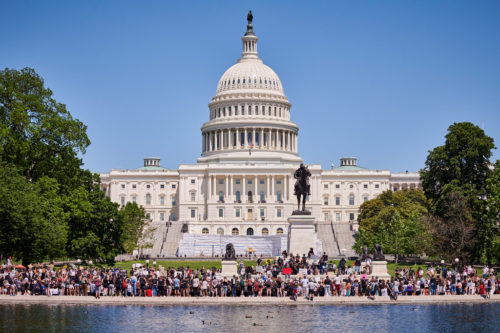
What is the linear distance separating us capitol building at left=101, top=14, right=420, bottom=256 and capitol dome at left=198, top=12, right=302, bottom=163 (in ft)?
0.67

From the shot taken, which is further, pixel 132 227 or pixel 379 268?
pixel 132 227

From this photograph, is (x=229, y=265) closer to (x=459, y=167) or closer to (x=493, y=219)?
(x=493, y=219)

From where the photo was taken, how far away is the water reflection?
1414 inches

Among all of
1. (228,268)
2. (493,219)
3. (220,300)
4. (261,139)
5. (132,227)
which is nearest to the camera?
(220,300)

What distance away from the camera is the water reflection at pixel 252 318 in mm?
35906

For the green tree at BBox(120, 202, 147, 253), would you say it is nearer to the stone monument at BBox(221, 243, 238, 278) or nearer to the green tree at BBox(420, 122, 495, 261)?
the green tree at BBox(420, 122, 495, 261)

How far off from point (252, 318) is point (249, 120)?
138 m

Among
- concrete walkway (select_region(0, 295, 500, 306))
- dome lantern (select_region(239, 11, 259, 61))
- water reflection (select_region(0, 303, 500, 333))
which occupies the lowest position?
water reflection (select_region(0, 303, 500, 333))

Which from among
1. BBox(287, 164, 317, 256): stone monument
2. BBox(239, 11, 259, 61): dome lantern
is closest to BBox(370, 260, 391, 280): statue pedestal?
BBox(287, 164, 317, 256): stone monument

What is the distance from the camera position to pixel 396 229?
97.5m

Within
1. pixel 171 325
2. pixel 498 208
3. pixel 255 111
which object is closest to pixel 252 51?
pixel 255 111

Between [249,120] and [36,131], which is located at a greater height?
[249,120]

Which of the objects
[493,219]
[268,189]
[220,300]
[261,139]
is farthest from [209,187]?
[220,300]

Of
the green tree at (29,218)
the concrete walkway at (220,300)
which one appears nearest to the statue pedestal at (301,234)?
the concrete walkway at (220,300)
